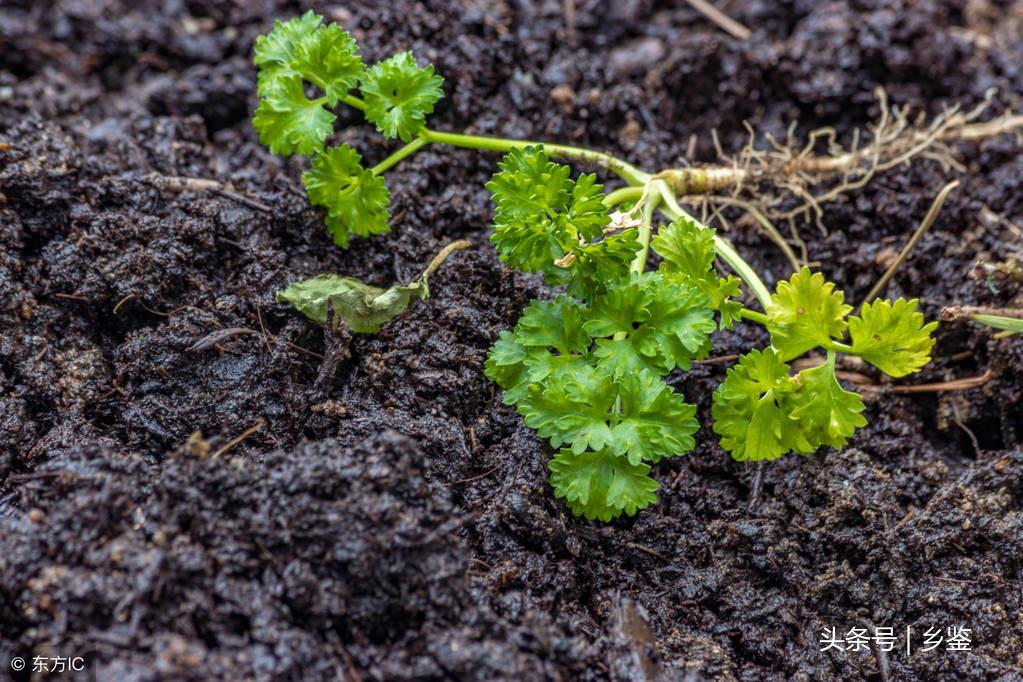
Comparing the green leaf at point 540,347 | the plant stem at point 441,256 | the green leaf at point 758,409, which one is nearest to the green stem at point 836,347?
the green leaf at point 758,409

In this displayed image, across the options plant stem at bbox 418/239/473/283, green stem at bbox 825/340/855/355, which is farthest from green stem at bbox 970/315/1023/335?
plant stem at bbox 418/239/473/283

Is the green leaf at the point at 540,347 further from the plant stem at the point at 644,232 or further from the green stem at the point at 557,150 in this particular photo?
the green stem at the point at 557,150

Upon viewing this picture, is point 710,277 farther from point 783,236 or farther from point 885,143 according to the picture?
point 885,143

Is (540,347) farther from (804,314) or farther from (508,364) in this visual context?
(804,314)

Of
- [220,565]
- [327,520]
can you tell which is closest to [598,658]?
[327,520]

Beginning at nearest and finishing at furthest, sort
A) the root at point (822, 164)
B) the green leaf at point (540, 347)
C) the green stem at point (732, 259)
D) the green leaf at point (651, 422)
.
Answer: the green leaf at point (651, 422) → the green leaf at point (540, 347) → the green stem at point (732, 259) → the root at point (822, 164)

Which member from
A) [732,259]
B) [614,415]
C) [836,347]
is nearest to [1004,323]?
[836,347]
